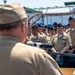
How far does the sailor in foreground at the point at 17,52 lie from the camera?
158 cm

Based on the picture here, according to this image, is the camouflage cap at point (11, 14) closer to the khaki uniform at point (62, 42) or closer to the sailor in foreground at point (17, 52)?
the sailor in foreground at point (17, 52)

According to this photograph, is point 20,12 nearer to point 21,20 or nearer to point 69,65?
point 21,20

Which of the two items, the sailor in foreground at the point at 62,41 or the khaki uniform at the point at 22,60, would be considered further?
the sailor in foreground at the point at 62,41

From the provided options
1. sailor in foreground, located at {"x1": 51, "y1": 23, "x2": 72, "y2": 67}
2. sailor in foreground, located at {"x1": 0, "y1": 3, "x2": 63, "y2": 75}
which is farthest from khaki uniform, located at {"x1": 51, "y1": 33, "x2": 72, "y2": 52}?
sailor in foreground, located at {"x1": 0, "y1": 3, "x2": 63, "y2": 75}

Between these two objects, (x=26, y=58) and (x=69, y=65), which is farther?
(x=69, y=65)

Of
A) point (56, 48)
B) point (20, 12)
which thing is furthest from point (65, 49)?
point (20, 12)

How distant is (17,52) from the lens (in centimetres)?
162

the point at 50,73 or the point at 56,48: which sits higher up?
the point at 50,73

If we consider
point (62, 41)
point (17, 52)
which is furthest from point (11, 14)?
point (62, 41)

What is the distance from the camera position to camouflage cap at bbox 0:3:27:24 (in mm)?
1635

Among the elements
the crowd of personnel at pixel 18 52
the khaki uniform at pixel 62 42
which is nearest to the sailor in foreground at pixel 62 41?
the khaki uniform at pixel 62 42

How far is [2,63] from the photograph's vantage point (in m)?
1.64

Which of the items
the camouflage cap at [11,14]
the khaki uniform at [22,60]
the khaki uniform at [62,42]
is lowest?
the khaki uniform at [62,42]

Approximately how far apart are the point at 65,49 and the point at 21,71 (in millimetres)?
5419
